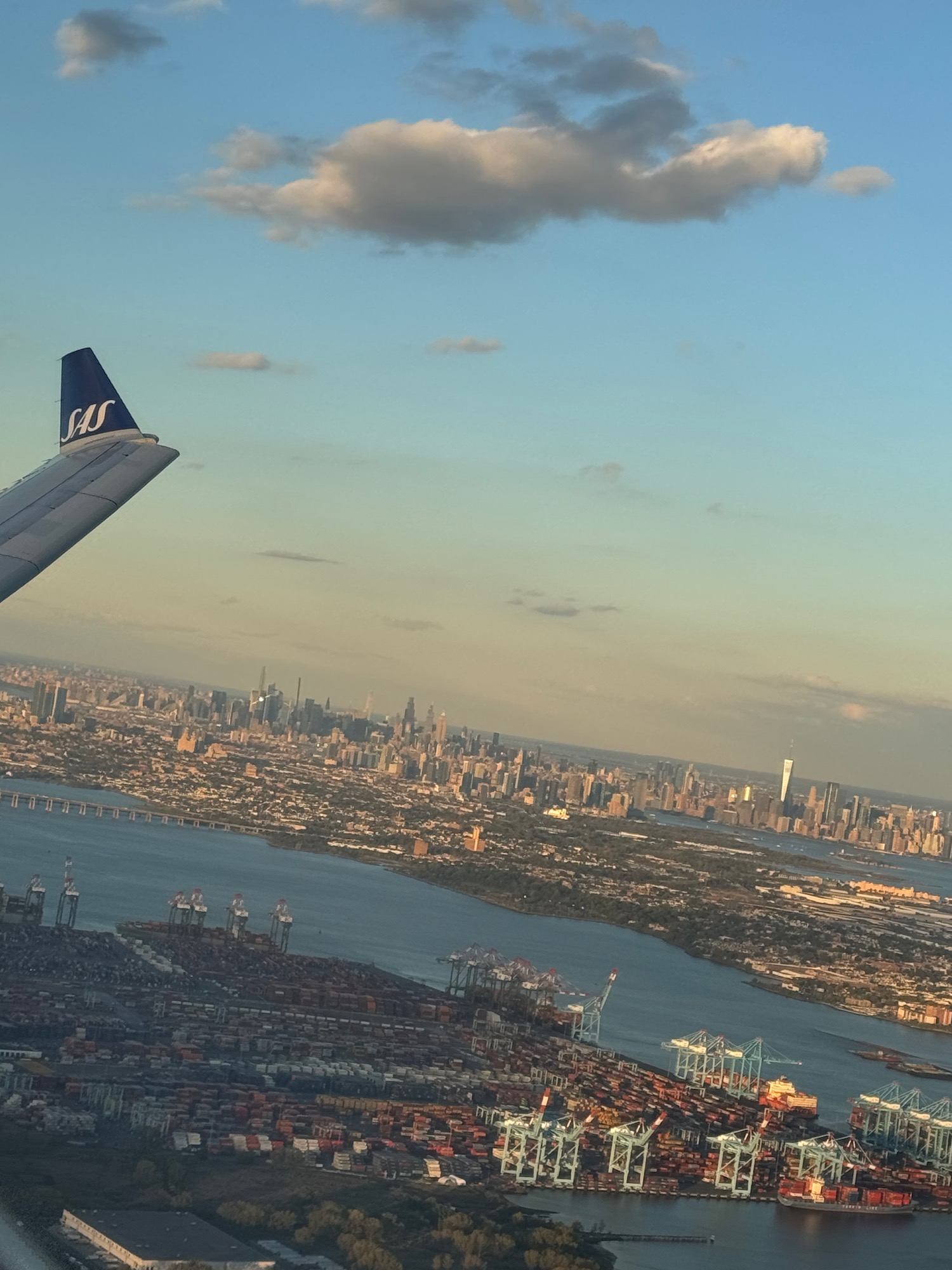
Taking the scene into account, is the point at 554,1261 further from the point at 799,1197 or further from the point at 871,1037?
the point at 871,1037

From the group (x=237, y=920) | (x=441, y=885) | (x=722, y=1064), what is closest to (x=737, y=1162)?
(x=722, y=1064)

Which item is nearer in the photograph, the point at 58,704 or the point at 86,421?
the point at 86,421

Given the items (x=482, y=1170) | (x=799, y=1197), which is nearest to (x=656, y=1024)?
(x=799, y=1197)

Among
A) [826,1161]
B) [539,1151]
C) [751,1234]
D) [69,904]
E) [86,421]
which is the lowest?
[69,904]

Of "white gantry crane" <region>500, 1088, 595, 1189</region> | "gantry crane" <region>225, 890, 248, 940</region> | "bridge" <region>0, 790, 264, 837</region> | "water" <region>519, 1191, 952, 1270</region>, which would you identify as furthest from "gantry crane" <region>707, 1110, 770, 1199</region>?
"bridge" <region>0, 790, 264, 837</region>

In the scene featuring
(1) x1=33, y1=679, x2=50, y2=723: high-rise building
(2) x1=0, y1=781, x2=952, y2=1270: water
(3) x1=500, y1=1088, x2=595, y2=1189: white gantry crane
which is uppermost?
(1) x1=33, y1=679, x2=50, y2=723: high-rise building

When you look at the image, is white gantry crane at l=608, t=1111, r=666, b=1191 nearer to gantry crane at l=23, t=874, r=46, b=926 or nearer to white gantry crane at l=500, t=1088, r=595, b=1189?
white gantry crane at l=500, t=1088, r=595, b=1189

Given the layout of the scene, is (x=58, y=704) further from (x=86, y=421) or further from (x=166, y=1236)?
(x=86, y=421)
